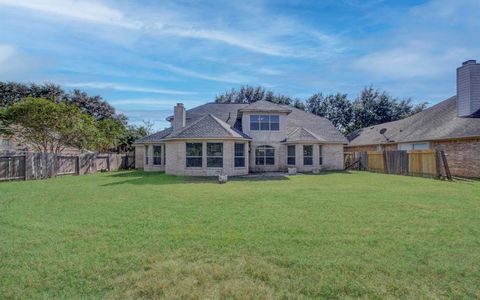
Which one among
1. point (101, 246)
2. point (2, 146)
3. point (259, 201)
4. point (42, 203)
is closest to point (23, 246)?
point (101, 246)

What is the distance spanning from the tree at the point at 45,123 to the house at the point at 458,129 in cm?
2732

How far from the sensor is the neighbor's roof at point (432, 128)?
67.3 feet

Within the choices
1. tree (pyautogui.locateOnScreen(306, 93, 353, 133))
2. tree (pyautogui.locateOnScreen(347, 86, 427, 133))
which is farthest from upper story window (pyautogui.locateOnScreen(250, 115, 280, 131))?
tree (pyautogui.locateOnScreen(347, 86, 427, 133))

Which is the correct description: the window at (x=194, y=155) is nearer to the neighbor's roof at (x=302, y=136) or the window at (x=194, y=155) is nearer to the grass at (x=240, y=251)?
the neighbor's roof at (x=302, y=136)

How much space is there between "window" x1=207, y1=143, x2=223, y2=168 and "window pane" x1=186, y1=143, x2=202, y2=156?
0.61 m

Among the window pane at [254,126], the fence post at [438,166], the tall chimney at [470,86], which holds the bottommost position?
the fence post at [438,166]

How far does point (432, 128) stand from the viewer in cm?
2375

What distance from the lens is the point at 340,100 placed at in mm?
48562

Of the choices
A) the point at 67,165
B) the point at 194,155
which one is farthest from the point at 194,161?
the point at 67,165

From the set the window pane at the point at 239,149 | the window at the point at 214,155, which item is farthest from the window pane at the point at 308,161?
the window at the point at 214,155

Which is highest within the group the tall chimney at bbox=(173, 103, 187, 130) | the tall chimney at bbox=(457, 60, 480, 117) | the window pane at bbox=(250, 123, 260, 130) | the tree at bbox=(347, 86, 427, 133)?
the tree at bbox=(347, 86, 427, 133)

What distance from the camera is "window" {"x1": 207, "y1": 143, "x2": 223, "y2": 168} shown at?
801 inches

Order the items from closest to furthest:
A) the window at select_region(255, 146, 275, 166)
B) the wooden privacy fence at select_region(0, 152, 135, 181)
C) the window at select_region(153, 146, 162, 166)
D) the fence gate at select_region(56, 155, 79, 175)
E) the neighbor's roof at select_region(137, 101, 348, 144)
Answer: the wooden privacy fence at select_region(0, 152, 135, 181), the fence gate at select_region(56, 155, 79, 175), the window at select_region(255, 146, 275, 166), the window at select_region(153, 146, 162, 166), the neighbor's roof at select_region(137, 101, 348, 144)

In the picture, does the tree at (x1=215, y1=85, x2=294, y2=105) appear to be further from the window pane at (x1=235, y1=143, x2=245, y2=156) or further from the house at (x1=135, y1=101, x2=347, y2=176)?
the window pane at (x1=235, y1=143, x2=245, y2=156)
